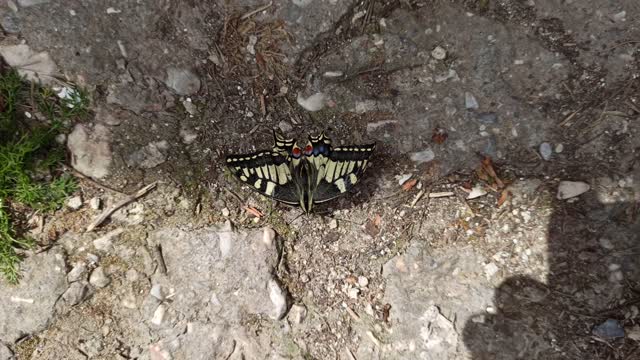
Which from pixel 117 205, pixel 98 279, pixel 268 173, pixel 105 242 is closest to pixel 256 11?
pixel 268 173

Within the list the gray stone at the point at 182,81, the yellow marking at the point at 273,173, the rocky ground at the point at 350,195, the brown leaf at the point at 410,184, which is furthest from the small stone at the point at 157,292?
the brown leaf at the point at 410,184

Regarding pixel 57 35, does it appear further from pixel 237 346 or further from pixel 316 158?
pixel 237 346

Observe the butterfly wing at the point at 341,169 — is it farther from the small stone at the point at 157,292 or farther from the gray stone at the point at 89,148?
the gray stone at the point at 89,148

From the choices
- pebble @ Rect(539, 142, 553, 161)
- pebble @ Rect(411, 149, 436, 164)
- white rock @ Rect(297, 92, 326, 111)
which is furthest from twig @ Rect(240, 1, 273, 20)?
pebble @ Rect(539, 142, 553, 161)

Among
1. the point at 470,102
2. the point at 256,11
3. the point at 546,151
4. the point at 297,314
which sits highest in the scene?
the point at 256,11

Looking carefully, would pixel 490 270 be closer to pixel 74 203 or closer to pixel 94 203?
pixel 94 203

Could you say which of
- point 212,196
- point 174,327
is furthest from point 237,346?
point 212,196

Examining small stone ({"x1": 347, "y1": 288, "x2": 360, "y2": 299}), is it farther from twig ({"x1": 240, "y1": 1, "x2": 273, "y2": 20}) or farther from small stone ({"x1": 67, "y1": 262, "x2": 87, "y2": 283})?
twig ({"x1": 240, "y1": 1, "x2": 273, "y2": 20})
